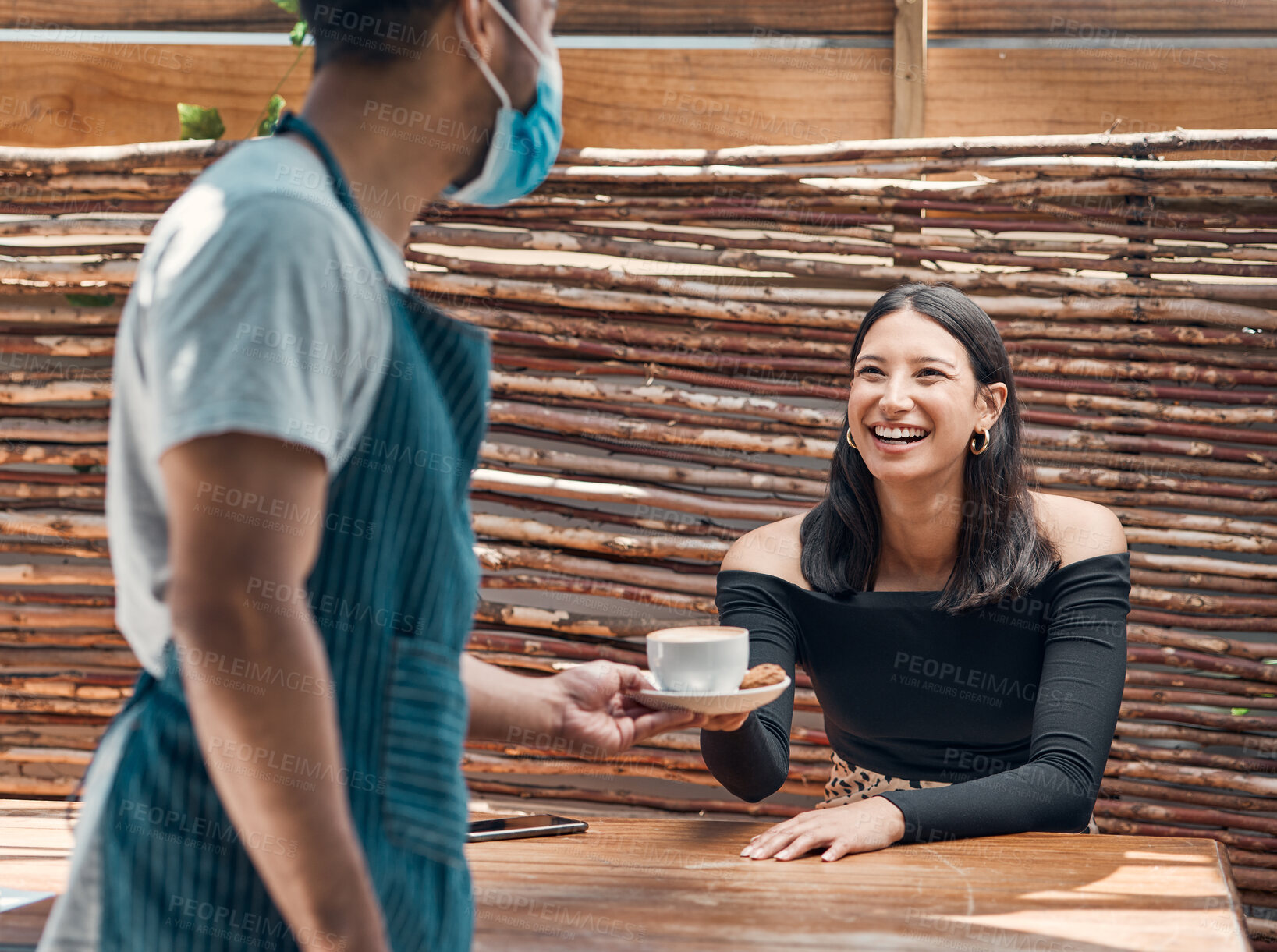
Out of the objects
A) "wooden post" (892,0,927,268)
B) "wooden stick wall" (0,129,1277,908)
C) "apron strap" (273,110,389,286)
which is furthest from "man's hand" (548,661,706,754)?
"wooden post" (892,0,927,268)

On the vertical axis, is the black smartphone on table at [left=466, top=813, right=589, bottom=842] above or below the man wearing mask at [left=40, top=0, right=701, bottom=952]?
below

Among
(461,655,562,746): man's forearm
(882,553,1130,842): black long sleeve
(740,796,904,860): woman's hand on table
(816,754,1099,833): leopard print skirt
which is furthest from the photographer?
(816,754,1099,833): leopard print skirt

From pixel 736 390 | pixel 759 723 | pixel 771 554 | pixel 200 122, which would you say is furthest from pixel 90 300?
pixel 759 723

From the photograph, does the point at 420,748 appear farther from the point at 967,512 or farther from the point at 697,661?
the point at 967,512

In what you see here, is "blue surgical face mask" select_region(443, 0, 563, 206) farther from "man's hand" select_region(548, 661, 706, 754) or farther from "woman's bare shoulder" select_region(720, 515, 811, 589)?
"woman's bare shoulder" select_region(720, 515, 811, 589)

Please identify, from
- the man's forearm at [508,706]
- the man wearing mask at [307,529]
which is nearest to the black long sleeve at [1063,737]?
the man's forearm at [508,706]

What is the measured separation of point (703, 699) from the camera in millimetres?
1010

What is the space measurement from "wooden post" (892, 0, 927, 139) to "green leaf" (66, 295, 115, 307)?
6.37 ft

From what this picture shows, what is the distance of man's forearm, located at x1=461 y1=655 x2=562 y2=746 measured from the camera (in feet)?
2.57

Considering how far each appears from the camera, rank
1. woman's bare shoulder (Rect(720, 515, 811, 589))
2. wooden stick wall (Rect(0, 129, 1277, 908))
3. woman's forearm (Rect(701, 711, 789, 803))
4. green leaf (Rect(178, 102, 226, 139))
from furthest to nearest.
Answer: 1. green leaf (Rect(178, 102, 226, 139))
2. wooden stick wall (Rect(0, 129, 1277, 908))
3. woman's bare shoulder (Rect(720, 515, 811, 589))
4. woman's forearm (Rect(701, 711, 789, 803))

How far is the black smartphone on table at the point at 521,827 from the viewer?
1.25 metres

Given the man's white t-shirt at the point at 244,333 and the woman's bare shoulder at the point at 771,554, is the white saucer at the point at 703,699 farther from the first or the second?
the woman's bare shoulder at the point at 771,554

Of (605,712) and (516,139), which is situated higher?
(516,139)

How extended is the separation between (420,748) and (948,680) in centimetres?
124
